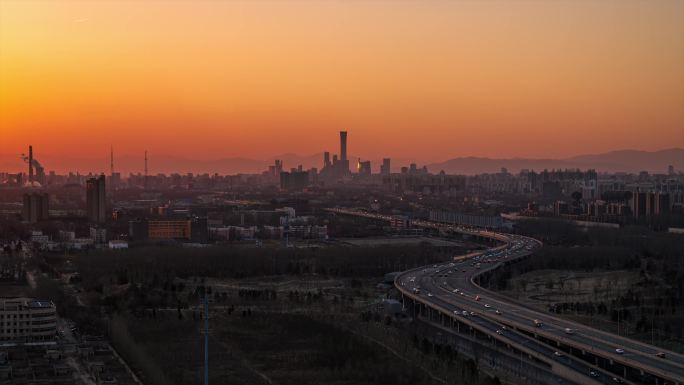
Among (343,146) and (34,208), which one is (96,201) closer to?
(34,208)

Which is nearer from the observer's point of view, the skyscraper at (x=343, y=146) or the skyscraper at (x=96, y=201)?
the skyscraper at (x=96, y=201)

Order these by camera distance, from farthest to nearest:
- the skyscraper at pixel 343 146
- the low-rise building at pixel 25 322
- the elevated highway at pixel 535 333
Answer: the skyscraper at pixel 343 146 < the low-rise building at pixel 25 322 < the elevated highway at pixel 535 333

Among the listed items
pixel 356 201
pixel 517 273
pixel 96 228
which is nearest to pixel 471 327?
pixel 517 273

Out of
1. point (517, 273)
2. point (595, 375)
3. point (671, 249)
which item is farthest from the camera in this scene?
point (671, 249)

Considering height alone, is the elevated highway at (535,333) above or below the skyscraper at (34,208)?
below

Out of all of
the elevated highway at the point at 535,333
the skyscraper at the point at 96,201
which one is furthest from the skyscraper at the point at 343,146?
the elevated highway at the point at 535,333

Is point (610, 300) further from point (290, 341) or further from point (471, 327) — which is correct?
point (290, 341)

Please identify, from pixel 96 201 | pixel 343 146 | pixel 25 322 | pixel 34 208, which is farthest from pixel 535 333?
pixel 343 146

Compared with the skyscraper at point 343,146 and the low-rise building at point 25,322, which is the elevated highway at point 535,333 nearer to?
the low-rise building at point 25,322

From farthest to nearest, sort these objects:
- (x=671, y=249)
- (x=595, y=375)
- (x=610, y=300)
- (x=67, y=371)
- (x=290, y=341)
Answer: (x=671, y=249) < (x=610, y=300) < (x=290, y=341) < (x=67, y=371) < (x=595, y=375)
